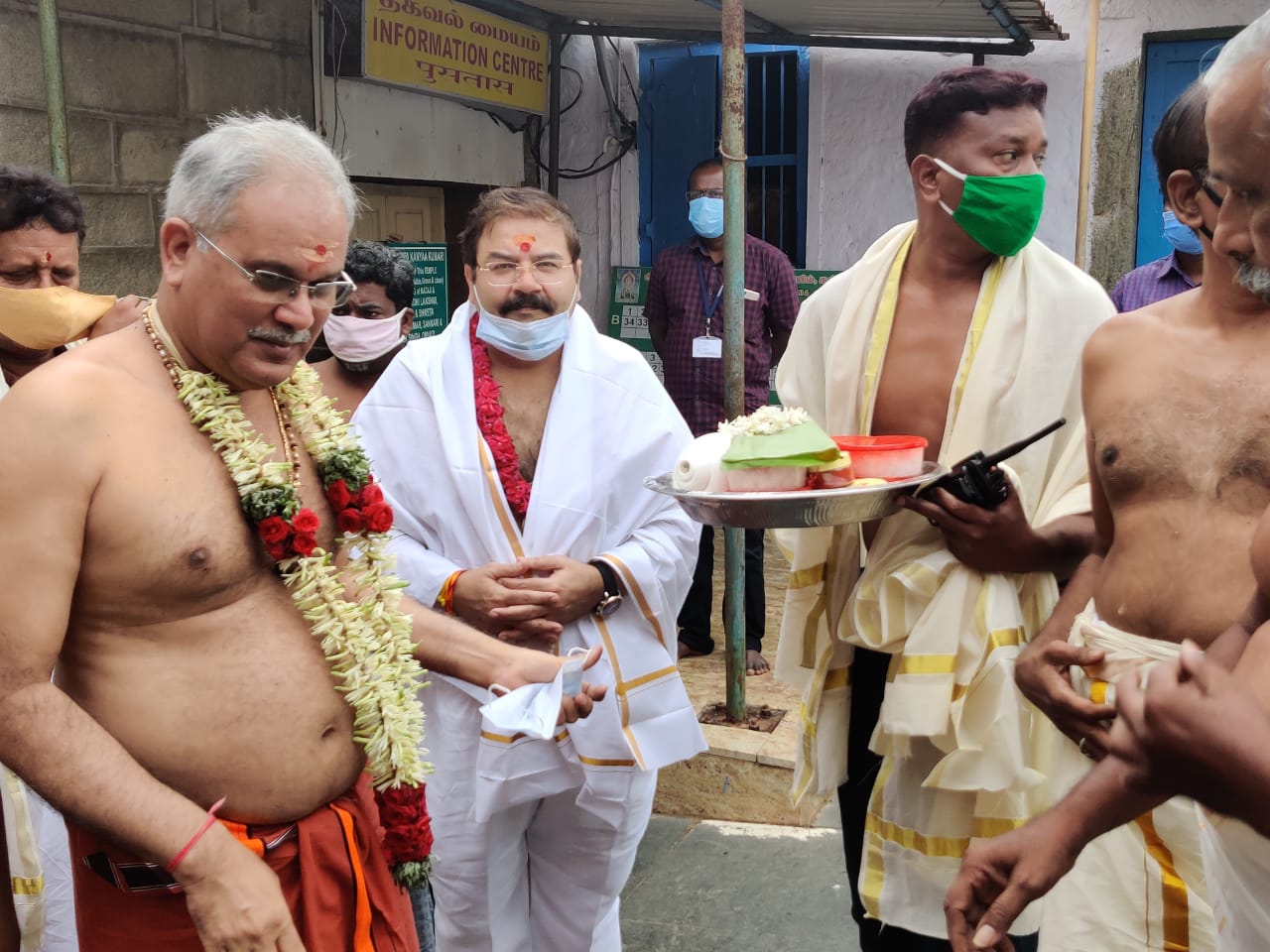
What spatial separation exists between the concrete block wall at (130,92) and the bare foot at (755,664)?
3406 millimetres

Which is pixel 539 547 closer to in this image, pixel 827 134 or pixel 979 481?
pixel 979 481

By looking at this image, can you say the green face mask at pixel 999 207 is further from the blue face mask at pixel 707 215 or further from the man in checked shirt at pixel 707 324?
the blue face mask at pixel 707 215

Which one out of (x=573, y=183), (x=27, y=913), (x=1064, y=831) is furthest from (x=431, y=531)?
(x=573, y=183)

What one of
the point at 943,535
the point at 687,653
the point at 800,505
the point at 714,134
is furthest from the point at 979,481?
the point at 714,134

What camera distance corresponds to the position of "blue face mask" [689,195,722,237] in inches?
270

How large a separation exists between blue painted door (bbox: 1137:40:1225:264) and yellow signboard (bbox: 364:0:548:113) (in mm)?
3899

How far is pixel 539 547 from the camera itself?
3.26m

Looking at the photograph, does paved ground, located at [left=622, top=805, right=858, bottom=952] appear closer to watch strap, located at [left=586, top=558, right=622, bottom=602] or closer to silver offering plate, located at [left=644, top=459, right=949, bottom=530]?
watch strap, located at [left=586, top=558, right=622, bottom=602]

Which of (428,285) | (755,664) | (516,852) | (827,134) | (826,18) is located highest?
(826,18)

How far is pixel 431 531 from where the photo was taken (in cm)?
340

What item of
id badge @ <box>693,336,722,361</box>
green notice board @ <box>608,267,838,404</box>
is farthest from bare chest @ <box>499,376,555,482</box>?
green notice board @ <box>608,267,838,404</box>

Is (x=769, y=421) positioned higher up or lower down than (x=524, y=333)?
lower down

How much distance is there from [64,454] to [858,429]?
2.01 meters

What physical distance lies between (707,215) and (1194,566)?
16.2 feet
